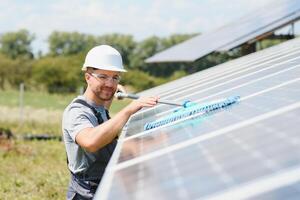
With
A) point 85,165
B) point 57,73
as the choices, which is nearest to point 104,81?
point 85,165

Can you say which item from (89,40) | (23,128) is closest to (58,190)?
(23,128)

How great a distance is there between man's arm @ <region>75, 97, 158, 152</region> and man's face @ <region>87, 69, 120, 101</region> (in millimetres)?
288

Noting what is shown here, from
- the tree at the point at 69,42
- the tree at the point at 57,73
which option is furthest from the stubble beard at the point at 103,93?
the tree at the point at 69,42

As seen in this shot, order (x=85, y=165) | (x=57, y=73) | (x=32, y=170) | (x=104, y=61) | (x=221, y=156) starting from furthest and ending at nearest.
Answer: (x=57, y=73)
(x=32, y=170)
(x=85, y=165)
(x=104, y=61)
(x=221, y=156)

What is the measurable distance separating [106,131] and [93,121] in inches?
17.9

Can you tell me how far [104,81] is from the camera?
3.63 meters

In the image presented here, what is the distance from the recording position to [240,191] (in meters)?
1.62

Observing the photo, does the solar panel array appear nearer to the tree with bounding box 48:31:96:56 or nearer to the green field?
the green field

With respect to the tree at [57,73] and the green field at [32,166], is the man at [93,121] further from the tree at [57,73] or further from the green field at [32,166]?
the tree at [57,73]

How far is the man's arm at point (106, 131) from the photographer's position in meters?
3.24

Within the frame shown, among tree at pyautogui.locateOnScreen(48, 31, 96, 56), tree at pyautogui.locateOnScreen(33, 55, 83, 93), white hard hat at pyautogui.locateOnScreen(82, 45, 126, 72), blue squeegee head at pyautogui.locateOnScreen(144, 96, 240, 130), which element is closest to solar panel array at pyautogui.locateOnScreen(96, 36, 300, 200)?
blue squeegee head at pyautogui.locateOnScreen(144, 96, 240, 130)

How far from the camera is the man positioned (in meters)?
3.29

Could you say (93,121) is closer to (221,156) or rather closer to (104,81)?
(104,81)

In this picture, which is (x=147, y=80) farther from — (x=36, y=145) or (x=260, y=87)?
(x=260, y=87)
